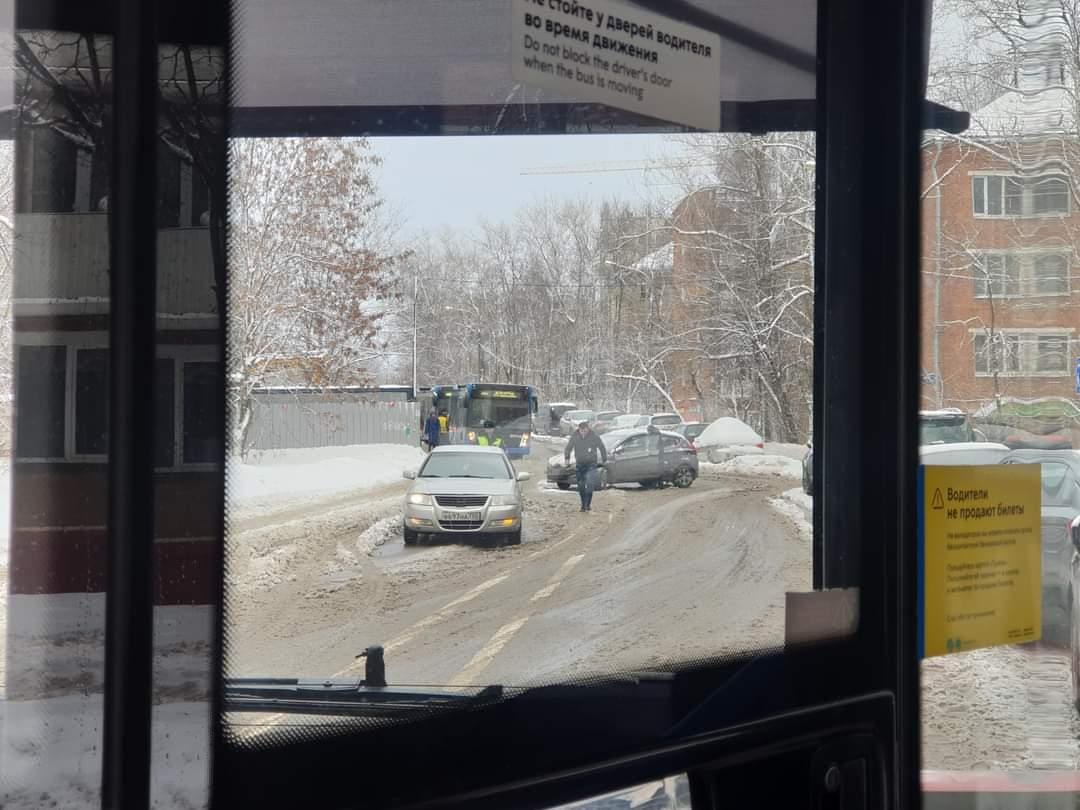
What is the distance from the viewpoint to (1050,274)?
85.8 inches

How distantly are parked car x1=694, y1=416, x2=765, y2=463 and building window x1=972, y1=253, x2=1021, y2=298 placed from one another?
23.6 inches

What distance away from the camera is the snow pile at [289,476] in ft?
4.38

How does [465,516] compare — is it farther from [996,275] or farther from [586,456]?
[996,275]

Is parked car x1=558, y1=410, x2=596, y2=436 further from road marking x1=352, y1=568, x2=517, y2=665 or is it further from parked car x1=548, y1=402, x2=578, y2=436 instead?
road marking x1=352, y1=568, x2=517, y2=665

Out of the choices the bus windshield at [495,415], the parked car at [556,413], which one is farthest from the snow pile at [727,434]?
the bus windshield at [495,415]

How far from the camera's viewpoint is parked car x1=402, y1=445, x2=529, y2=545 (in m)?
1.45

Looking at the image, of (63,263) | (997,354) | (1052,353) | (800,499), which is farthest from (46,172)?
(1052,353)

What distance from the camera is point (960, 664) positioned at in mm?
2121

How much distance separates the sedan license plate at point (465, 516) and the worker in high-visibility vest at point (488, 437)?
0.31 ft

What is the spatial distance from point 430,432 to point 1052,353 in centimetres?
133

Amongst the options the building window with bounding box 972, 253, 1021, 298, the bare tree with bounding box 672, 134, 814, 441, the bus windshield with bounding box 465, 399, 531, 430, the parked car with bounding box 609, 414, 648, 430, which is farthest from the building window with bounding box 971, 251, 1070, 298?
Result: the bus windshield with bounding box 465, 399, 531, 430

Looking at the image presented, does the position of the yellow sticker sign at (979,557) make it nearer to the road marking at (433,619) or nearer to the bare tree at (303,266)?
the road marking at (433,619)

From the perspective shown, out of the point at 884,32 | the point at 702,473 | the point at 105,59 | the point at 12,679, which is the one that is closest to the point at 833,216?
the point at 884,32

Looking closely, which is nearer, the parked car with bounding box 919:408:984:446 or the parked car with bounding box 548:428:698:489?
the parked car with bounding box 548:428:698:489
